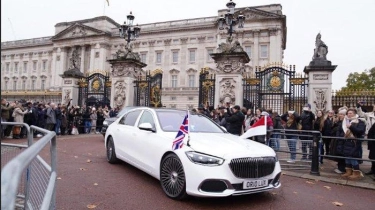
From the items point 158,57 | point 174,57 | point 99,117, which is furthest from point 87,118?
point 158,57

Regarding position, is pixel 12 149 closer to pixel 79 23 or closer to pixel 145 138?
pixel 145 138

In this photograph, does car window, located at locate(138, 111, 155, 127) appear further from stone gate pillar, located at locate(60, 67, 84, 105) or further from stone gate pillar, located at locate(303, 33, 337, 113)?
stone gate pillar, located at locate(60, 67, 84, 105)

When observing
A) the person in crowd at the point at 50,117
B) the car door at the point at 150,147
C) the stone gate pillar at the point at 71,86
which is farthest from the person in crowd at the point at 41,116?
the car door at the point at 150,147

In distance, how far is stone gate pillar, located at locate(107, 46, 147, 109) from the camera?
18.1m

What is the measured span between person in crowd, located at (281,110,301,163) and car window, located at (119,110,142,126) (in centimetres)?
407

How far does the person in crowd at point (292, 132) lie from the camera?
323 inches

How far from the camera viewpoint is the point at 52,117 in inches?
566

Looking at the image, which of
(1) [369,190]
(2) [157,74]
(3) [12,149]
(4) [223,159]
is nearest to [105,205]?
(3) [12,149]

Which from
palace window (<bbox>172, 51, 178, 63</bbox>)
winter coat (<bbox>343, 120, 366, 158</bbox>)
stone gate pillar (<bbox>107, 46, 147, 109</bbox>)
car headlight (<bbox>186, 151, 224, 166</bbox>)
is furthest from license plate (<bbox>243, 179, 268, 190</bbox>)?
palace window (<bbox>172, 51, 178, 63</bbox>)

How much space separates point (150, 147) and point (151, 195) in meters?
1.03

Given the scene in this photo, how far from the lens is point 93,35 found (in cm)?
6431

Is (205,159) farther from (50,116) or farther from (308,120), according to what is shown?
(50,116)

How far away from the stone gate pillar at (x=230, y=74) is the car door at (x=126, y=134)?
7.84 metres

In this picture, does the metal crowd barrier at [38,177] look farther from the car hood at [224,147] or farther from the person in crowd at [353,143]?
the person in crowd at [353,143]
